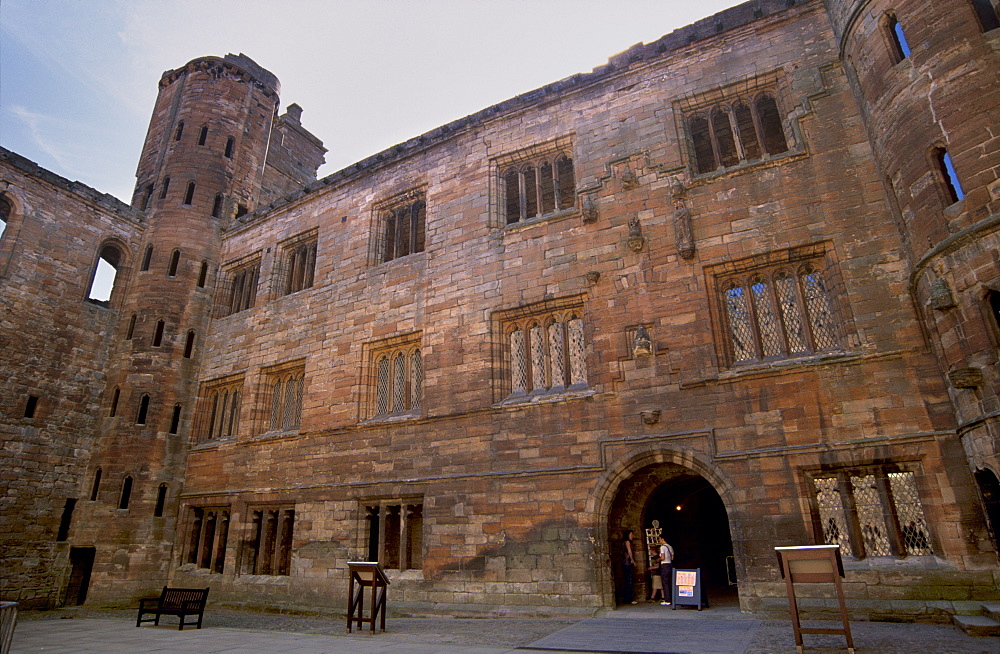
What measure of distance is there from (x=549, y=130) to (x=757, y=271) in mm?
6015

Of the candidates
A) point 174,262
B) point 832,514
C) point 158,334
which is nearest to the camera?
point 832,514

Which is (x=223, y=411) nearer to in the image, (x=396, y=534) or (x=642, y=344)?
(x=396, y=534)

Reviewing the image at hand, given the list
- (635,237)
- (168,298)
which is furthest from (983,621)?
(168,298)

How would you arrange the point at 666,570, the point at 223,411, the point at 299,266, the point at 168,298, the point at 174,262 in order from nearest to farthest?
the point at 666,570 → the point at 223,411 → the point at 299,266 → the point at 168,298 → the point at 174,262

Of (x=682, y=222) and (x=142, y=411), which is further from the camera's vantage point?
(x=142, y=411)

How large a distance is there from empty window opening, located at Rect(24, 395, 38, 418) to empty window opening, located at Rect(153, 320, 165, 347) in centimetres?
320

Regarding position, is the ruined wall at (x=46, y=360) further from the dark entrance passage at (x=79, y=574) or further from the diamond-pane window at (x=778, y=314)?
the diamond-pane window at (x=778, y=314)

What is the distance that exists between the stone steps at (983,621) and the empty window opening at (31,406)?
20.1m

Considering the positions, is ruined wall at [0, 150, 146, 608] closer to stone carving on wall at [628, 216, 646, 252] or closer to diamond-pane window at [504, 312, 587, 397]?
diamond-pane window at [504, 312, 587, 397]

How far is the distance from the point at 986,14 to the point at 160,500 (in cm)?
2098

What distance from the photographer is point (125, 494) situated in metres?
16.4

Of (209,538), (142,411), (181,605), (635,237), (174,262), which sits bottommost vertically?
(181,605)

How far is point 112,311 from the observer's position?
18469 mm

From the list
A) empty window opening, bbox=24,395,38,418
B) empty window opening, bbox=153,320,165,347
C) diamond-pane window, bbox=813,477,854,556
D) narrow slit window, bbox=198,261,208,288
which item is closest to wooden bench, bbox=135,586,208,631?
empty window opening, bbox=24,395,38,418
